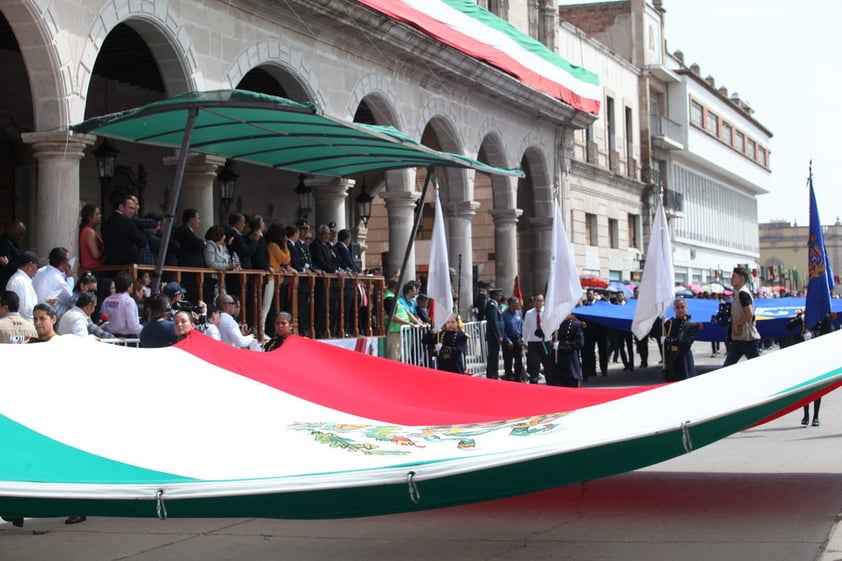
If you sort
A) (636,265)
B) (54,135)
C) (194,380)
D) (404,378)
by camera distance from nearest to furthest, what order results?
(194,380), (404,378), (54,135), (636,265)

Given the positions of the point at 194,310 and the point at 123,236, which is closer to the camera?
the point at 194,310

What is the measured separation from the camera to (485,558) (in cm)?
635

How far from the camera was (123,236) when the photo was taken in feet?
39.0

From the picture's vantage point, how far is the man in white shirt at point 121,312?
36.0ft

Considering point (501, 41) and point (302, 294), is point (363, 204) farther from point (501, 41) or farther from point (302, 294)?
point (302, 294)

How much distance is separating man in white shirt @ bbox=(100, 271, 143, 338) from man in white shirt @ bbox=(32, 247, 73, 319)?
375 millimetres

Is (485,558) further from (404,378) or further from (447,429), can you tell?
(404,378)

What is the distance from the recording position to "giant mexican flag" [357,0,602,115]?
20.1 metres

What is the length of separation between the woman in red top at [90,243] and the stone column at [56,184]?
541 millimetres

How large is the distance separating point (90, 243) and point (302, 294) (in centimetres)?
325

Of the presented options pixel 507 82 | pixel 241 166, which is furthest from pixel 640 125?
pixel 241 166

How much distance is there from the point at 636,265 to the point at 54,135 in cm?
3113

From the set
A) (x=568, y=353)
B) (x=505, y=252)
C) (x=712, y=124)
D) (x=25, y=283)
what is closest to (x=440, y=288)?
(x=568, y=353)

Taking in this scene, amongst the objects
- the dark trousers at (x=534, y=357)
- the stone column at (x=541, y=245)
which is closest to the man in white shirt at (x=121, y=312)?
A: the dark trousers at (x=534, y=357)
